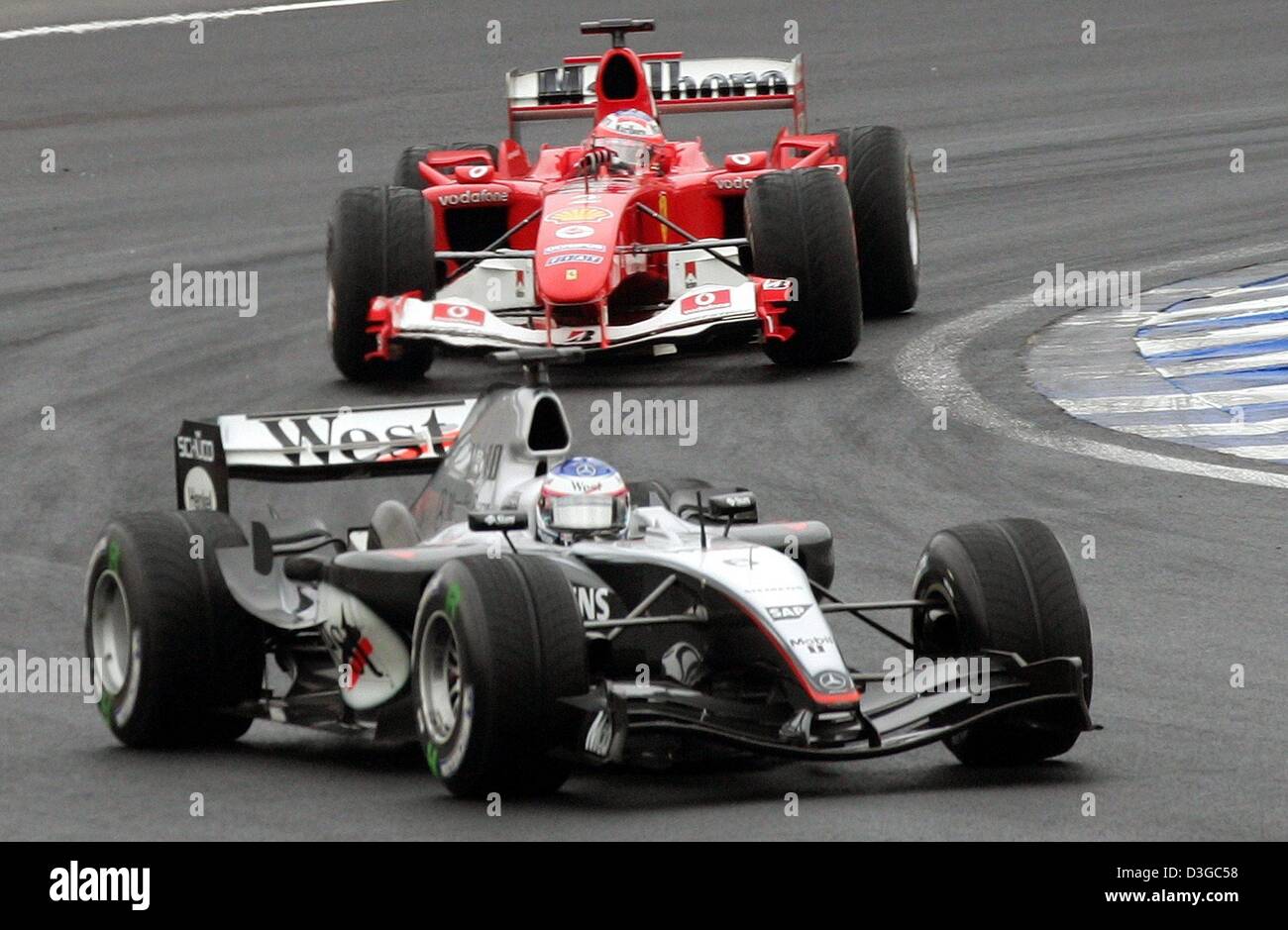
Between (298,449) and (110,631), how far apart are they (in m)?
1.25

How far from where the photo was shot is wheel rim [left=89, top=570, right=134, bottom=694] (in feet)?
29.1

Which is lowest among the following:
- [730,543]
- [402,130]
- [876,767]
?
[876,767]

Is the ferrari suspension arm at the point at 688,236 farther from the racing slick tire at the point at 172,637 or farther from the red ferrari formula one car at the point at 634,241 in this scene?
the racing slick tire at the point at 172,637

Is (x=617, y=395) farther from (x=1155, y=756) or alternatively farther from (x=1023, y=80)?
(x=1023, y=80)

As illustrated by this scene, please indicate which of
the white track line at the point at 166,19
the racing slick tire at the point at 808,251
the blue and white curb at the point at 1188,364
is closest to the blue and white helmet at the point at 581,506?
the blue and white curb at the point at 1188,364

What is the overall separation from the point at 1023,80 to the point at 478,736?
2102 cm

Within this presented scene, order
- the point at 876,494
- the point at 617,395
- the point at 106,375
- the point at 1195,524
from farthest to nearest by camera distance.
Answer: the point at 106,375 → the point at 617,395 → the point at 876,494 → the point at 1195,524

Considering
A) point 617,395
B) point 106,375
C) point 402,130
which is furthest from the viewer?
point 402,130

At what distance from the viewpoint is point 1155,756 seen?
26.2ft

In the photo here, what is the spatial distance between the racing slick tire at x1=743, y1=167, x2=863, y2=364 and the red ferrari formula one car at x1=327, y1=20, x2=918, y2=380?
0.04 ft

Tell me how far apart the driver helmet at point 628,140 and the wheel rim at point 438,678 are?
9.20 meters

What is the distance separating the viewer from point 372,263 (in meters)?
15.5

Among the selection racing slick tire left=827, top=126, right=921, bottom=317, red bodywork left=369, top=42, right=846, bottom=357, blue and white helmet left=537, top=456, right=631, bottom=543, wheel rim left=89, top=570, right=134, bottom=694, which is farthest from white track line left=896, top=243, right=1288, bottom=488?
wheel rim left=89, top=570, right=134, bottom=694

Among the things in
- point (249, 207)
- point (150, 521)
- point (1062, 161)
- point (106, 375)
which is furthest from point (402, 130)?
point (150, 521)
